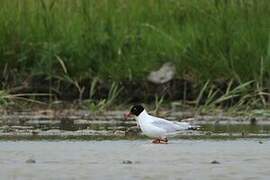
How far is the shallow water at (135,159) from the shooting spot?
8.31 metres

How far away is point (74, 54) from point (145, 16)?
3.57 ft

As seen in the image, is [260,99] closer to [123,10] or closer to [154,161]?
[123,10]

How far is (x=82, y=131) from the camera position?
11.2 metres

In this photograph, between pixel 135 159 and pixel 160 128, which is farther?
pixel 160 128

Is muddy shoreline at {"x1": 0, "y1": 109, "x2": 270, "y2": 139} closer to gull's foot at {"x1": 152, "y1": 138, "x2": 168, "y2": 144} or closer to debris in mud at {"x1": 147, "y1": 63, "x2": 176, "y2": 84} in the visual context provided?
gull's foot at {"x1": 152, "y1": 138, "x2": 168, "y2": 144}

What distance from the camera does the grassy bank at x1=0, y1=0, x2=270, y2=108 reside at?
44.0ft

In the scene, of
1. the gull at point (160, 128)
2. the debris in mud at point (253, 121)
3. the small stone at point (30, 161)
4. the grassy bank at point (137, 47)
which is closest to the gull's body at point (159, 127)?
the gull at point (160, 128)

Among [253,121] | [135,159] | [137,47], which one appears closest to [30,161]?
[135,159]

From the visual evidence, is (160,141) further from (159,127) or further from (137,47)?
(137,47)

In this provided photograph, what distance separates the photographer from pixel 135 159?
9148 mm

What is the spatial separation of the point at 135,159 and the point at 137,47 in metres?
4.83

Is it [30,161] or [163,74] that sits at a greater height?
[163,74]

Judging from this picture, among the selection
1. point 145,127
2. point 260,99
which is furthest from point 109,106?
point 145,127

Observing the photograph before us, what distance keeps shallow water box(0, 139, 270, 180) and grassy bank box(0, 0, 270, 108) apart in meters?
2.92
